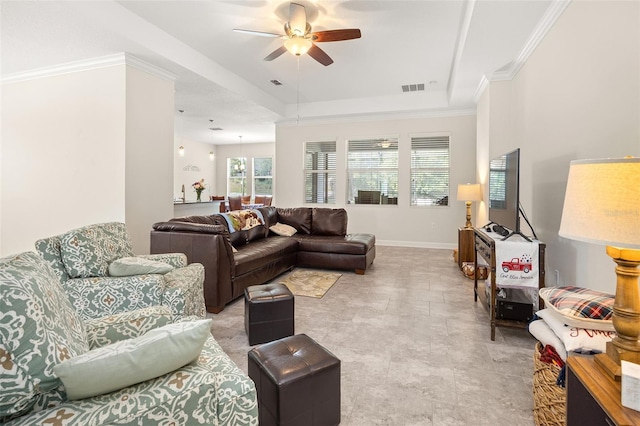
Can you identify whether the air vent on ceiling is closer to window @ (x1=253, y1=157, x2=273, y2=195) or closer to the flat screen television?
the flat screen television

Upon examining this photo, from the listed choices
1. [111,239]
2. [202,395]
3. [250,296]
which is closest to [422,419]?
[202,395]

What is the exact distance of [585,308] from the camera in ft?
4.80

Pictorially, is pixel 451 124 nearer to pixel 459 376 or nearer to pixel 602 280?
pixel 602 280

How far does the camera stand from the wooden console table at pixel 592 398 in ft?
3.01

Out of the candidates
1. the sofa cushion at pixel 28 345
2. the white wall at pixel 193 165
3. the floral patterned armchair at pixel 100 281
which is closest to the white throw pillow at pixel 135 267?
the floral patterned armchair at pixel 100 281

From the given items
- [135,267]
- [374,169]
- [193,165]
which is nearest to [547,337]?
[135,267]

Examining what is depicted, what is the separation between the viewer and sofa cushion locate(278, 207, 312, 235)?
536 centimetres

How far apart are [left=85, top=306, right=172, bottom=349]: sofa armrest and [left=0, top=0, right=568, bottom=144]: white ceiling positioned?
311cm

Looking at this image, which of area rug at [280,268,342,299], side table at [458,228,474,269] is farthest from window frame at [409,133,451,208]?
area rug at [280,268,342,299]

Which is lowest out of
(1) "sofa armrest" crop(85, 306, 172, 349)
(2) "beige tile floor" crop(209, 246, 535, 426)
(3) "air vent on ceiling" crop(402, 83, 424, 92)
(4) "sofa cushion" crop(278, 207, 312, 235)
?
(2) "beige tile floor" crop(209, 246, 535, 426)

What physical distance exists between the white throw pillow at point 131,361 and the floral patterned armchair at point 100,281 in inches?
50.1

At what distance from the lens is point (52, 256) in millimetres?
2125

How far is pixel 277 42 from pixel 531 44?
2.99 m

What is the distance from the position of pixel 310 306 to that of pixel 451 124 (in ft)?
16.8
